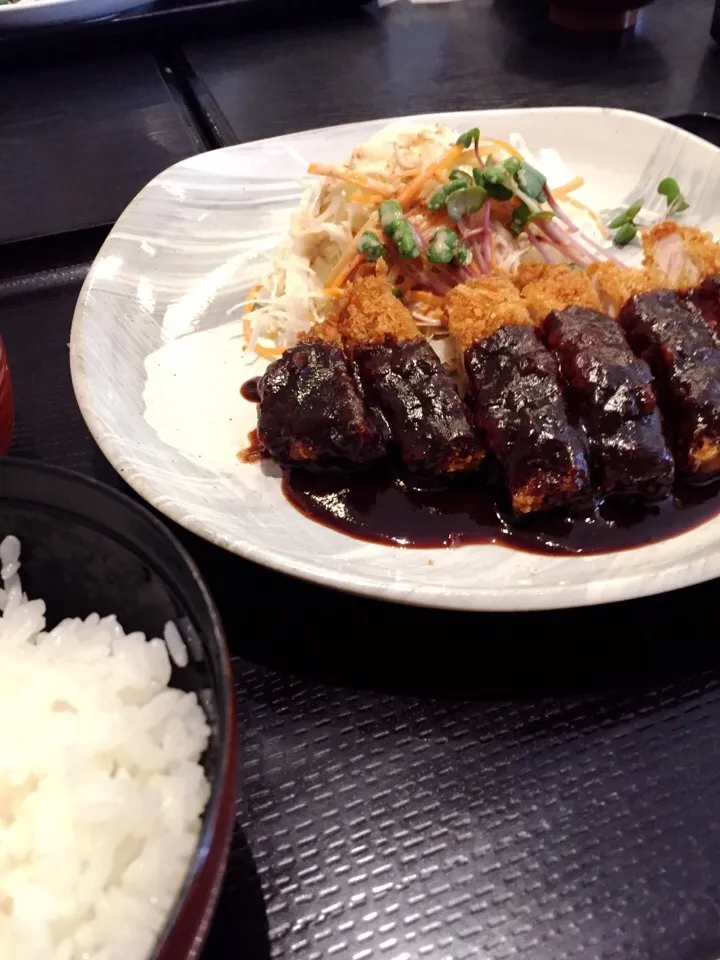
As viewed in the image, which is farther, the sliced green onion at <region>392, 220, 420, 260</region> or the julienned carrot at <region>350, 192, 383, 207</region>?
the julienned carrot at <region>350, 192, 383, 207</region>

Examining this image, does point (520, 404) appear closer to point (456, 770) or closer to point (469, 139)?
point (456, 770)

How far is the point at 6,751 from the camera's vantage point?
1134mm

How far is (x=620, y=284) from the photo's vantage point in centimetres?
238

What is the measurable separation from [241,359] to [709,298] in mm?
1395

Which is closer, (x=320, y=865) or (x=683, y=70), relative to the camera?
(x=320, y=865)

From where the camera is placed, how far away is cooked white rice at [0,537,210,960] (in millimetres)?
1001

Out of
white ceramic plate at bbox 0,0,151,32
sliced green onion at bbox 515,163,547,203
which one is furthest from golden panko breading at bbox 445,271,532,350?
white ceramic plate at bbox 0,0,151,32

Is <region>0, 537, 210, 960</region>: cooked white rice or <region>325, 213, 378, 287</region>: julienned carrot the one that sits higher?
<region>325, 213, 378, 287</region>: julienned carrot

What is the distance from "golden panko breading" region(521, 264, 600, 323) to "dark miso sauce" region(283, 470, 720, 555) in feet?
2.07

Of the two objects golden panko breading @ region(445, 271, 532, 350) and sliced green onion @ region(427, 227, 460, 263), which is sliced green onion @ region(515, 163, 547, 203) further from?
golden panko breading @ region(445, 271, 532, 350)

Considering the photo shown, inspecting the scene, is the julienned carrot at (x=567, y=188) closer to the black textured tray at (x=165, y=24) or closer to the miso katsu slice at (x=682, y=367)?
the miso katsu slice at (x=682, y=367)

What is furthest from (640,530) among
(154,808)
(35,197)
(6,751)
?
(35,197)

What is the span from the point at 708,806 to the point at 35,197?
308 centimetres

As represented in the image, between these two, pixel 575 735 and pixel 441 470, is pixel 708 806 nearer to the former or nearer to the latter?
pixel 575 735
